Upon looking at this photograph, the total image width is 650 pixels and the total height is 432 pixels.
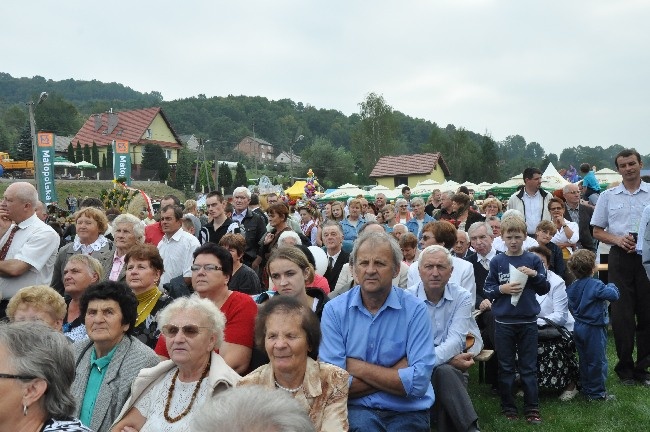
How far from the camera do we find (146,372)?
12.4ft

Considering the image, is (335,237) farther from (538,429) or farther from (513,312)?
(538,429)

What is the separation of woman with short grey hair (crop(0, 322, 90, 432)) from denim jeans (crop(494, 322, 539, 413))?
405 cm

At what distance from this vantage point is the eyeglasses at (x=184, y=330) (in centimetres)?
369

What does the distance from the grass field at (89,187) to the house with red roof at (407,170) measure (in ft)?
61.5

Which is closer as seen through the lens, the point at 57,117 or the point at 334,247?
the point at 334,247

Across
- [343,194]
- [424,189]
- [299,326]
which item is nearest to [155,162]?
[424,189]

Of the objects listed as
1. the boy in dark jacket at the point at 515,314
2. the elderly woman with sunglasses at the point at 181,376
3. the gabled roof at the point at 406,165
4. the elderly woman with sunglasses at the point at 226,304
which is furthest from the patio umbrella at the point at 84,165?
the elderly woman with sunglasses at the point at 181,376

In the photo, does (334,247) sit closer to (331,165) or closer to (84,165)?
(84,165)

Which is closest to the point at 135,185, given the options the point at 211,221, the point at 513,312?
the point at 211,221

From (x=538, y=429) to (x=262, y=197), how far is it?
853 cm

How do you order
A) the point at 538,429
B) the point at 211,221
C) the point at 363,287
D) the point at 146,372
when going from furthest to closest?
the point at 211,221, the point at 538,429, the point at 363,287, the point at 146,372

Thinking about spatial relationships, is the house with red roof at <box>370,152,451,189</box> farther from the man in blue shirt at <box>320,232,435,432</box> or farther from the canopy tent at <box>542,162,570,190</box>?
the man in blue shirt at <box>320,232,435,432</box>

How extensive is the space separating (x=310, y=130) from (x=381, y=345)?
13112 cm

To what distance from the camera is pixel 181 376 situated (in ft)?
12.3
